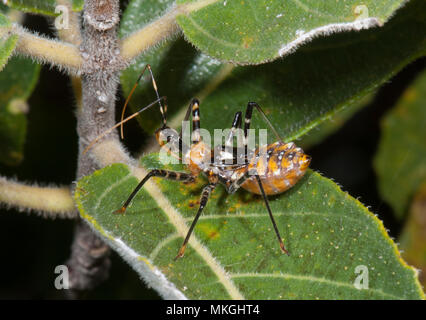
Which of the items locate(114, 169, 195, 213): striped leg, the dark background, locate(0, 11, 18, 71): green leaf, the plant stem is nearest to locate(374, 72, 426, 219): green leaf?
the dark background

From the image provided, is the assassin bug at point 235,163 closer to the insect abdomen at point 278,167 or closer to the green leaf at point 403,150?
the insect abdomen at point 278,167

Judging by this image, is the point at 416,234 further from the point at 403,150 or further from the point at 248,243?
the point at 248,243

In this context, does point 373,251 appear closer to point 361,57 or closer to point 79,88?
point 361,57

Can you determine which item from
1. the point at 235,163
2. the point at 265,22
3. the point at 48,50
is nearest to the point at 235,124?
the point at 235,163

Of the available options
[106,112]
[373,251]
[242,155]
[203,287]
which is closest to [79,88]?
[106,112]

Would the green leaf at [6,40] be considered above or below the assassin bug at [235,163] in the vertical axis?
above

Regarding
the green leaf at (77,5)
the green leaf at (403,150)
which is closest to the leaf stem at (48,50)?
the green leaf at (77,5)
